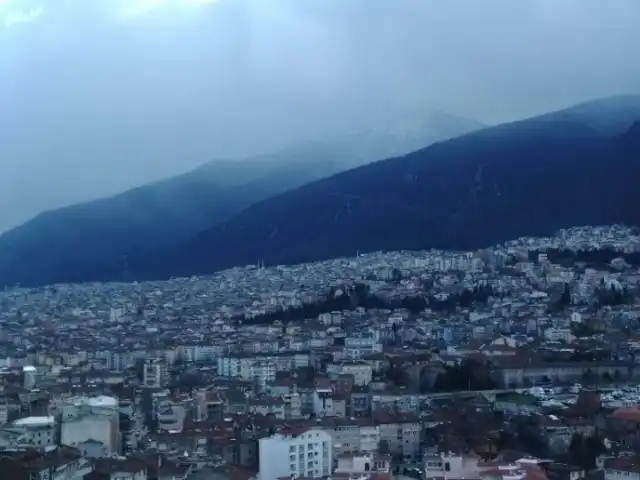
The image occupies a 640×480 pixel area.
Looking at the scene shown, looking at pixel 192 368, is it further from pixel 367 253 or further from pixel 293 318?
pixel 367 253

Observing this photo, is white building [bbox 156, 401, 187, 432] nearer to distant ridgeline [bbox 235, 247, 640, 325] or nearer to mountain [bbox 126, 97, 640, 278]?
distant ridgeline [bbox 235, 247, 640, 325]

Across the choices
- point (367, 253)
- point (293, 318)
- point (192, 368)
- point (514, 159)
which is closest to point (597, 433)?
point (192, 368)

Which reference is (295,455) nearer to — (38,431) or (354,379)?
(38,431)

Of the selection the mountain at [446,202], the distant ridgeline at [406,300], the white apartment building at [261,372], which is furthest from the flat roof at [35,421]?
the mountain at [446,202]

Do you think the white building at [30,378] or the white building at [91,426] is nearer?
the white building at [91,426]

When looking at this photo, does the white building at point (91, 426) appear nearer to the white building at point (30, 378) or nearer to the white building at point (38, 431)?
the white building at point (38, 431)

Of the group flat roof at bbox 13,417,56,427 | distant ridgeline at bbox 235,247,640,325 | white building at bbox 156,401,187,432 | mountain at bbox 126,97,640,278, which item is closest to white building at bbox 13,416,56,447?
flat roof at bbox 13,417,56,427
